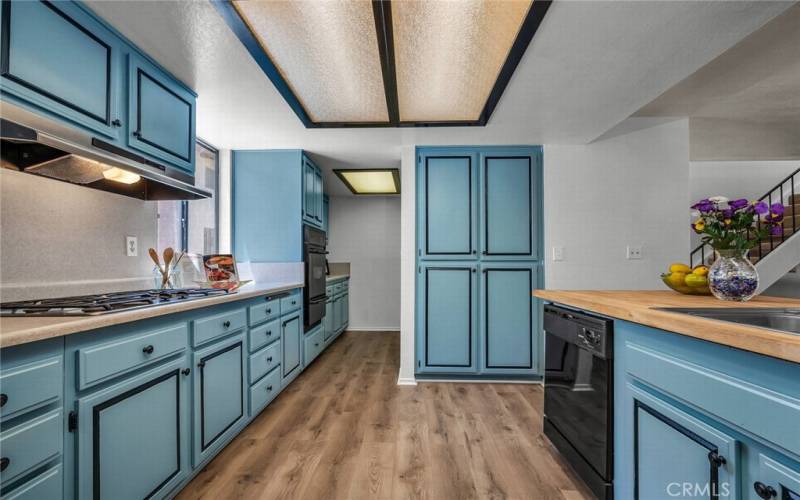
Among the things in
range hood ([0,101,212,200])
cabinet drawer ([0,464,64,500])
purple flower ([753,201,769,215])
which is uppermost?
range hood ([0,101,212,200])

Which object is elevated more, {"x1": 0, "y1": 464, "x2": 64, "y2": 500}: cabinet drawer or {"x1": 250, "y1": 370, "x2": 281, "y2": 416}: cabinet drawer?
{"x1": 0, "y1": 464, "x2": 64, "y2": 500}: cabinet drawer

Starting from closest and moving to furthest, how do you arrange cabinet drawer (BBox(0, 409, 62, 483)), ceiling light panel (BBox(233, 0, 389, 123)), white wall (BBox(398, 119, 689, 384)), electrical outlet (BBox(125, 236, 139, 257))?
cabinet drawer (BBox(0, 409, 62, 483)) → ceiling light panel (BBox(233, 0, 389, 123)) → electrical outlet (BBox(125, 236, 139, 257)) → white wall (BBox(398, 119, 689, 384))

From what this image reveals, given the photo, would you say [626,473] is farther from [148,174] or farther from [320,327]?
[320,327]

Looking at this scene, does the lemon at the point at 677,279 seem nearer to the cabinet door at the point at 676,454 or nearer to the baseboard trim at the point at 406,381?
the cabinet door at the point at 676,454

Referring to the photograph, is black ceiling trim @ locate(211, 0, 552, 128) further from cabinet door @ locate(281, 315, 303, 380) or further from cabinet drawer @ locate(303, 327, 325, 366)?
cabinet drawer @ locate(303, 327, 325, 366)

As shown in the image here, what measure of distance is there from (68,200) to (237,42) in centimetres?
112

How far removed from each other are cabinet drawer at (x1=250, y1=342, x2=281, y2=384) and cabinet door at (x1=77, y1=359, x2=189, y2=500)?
26.5 inches

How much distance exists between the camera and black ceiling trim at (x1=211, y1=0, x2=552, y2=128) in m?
1.46

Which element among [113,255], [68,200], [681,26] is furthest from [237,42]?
[681,26]

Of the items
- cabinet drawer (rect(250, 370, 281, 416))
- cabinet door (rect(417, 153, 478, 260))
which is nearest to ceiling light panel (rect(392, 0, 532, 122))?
cabinet door (rect(417, 153, 478, 260))

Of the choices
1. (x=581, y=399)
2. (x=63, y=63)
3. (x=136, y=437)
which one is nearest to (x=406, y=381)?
(x=581, y=399)

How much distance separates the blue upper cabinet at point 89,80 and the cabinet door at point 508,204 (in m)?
2.39

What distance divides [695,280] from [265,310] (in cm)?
246

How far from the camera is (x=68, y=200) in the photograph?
1.71m
